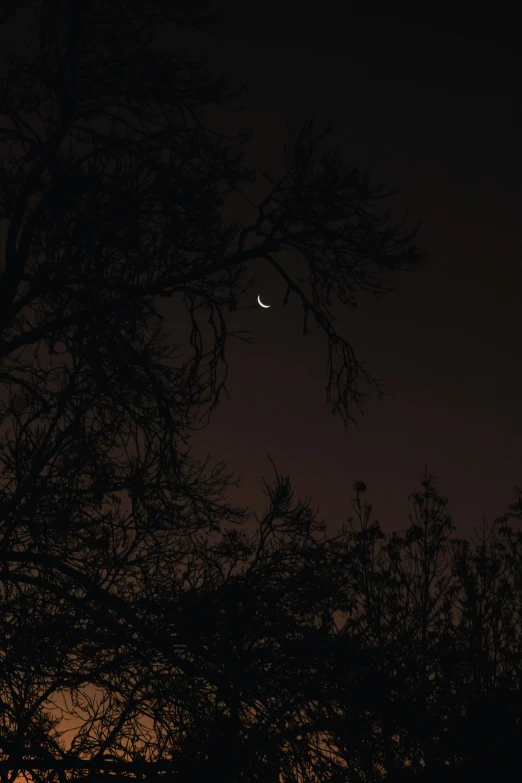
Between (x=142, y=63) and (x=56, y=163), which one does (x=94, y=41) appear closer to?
(x=142, y=63)

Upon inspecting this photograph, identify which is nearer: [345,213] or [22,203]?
[345,213]

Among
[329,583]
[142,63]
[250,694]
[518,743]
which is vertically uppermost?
[142,63]

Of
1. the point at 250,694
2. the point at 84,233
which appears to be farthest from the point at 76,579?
the point at 84,233

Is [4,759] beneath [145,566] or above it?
beneath

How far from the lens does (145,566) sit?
304 inches

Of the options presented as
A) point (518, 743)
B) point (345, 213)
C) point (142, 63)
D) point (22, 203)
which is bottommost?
point (518, 743)

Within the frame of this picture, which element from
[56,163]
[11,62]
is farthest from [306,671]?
[11,62]

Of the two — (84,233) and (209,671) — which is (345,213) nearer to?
(84,233)

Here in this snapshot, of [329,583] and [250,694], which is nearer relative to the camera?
[250,694]


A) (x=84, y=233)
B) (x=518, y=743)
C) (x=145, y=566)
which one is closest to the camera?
(x=518, y=743)

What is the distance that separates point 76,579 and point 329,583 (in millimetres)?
2413

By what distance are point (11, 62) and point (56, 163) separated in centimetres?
104

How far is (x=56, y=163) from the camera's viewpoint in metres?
7.37

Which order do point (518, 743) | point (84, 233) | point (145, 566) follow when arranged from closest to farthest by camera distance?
point (518, 743) → point (84, 233) → point (145, 566)
